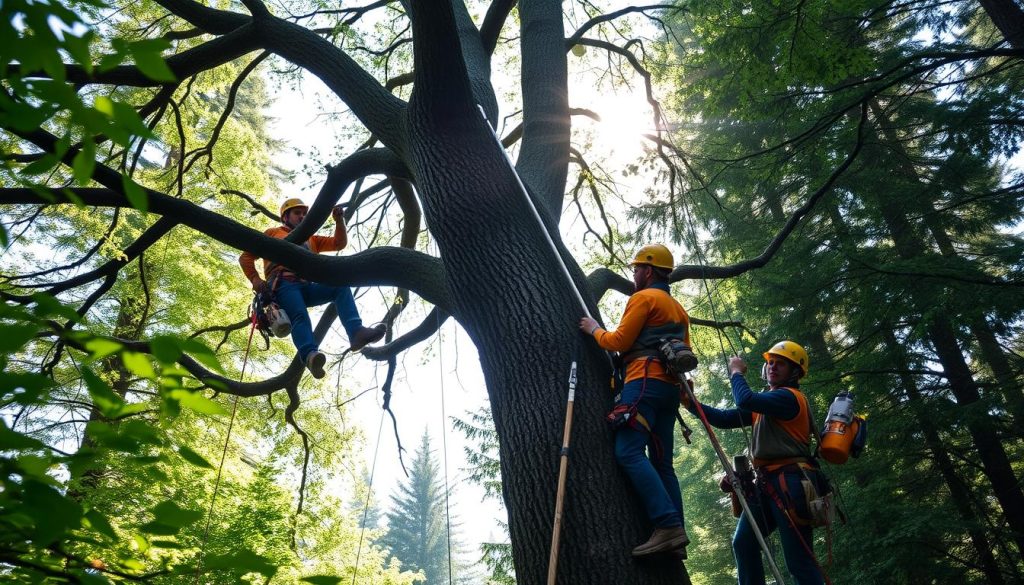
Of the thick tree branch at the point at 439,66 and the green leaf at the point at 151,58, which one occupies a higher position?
the thick tree branch at the point at 439,66

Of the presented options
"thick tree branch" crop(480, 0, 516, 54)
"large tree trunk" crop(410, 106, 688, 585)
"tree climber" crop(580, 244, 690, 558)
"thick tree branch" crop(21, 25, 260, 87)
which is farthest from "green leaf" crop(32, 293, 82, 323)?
"thick tree branch" crop(480, 0, 516, 54)

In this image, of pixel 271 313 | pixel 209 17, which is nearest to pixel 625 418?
pixel 271 313

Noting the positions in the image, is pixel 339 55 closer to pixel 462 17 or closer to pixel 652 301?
pixel 462 17

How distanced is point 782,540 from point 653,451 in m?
1.28

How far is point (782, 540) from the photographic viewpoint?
4.01 metres

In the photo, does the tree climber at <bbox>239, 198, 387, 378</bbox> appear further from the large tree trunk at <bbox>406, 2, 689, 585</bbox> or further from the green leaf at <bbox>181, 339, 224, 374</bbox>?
the green leaf at <bbox>181, 339, 224, 374</bbox>

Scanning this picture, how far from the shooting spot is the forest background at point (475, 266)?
1.17m

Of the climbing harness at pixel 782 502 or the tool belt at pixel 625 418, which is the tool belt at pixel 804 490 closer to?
the climbing harness at pixel 782 502

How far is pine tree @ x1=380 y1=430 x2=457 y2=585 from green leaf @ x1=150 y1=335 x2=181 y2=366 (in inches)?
2061

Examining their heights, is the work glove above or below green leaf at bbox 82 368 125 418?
above

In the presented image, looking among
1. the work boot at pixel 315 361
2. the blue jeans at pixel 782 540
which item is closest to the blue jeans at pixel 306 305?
the work boot at pixel 315 361

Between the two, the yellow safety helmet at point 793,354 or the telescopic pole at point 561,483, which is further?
the yellow safety helmet at point 793,354

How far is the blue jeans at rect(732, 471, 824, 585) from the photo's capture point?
3889 mm

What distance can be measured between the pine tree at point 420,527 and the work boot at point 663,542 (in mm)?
50728
